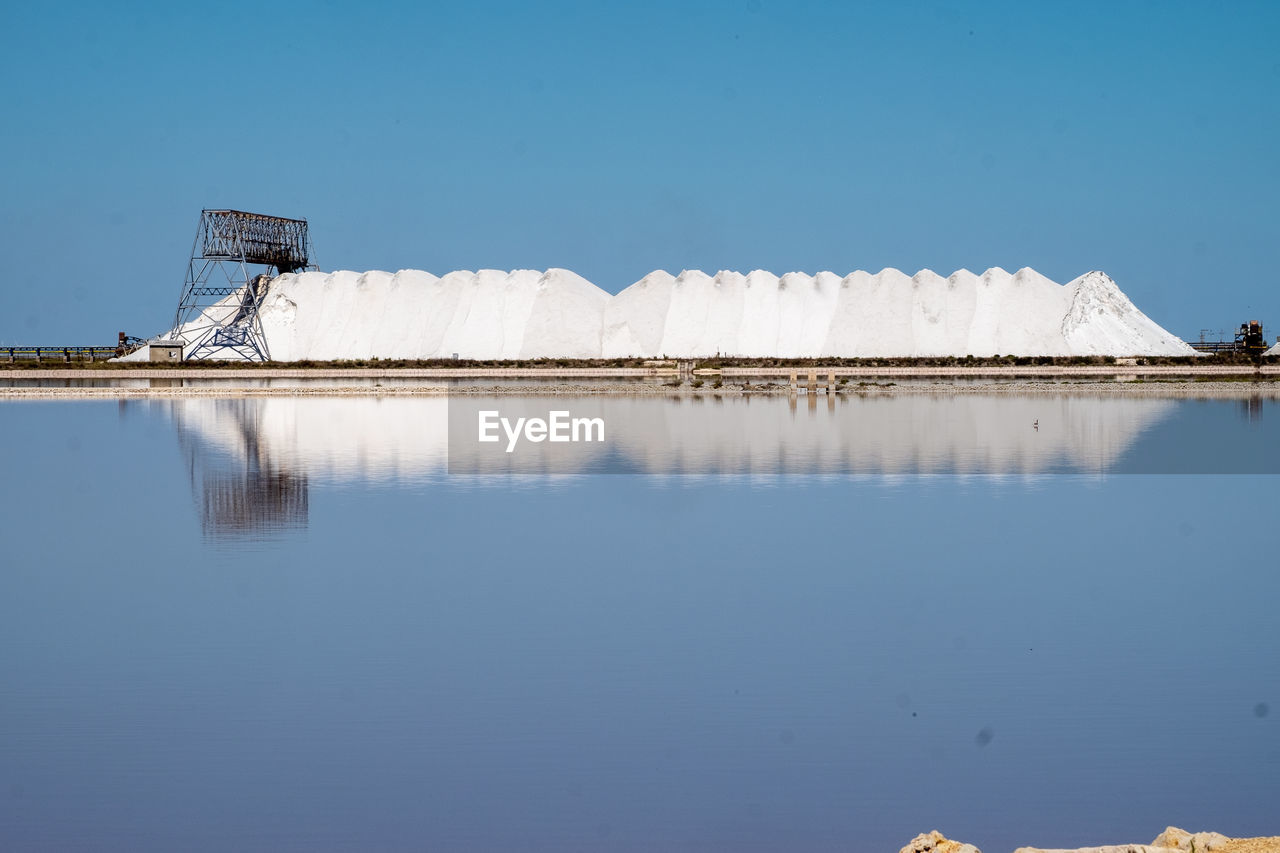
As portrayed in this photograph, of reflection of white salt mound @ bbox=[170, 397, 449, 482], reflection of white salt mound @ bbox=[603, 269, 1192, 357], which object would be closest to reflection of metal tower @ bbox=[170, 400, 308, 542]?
reflection of white salt mound @ bbox=[170, 397, 449, 482]

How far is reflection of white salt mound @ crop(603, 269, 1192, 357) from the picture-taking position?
60.5 m

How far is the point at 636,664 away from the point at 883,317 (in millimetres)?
56267

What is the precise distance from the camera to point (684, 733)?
6.46 meters

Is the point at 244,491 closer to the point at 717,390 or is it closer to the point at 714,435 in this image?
the point at 714,435

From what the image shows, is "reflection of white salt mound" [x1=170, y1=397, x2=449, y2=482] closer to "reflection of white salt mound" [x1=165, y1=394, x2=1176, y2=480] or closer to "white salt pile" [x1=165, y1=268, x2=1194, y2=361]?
"reflection of white salt mound" [x1=165, y1=394, x2=1176, y2=480]

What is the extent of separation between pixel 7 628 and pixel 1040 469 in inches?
576

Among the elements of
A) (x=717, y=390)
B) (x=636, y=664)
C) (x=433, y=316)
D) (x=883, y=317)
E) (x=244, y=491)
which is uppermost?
(x=433, y=316)

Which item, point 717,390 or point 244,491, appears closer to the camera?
point 244,491

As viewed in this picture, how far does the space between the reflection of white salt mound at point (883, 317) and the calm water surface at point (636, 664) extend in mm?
44282

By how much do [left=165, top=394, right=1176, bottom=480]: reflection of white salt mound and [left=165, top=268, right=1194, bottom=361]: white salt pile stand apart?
67.7 ft

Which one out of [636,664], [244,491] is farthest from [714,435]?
[636,664]

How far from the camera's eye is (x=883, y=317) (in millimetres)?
62375

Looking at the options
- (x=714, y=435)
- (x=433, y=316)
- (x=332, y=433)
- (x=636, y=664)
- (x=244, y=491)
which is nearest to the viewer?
(x=636, y=664)

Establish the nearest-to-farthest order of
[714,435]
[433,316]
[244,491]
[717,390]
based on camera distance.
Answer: [244,491] < [714,435] < [717,390] < [433,316]
